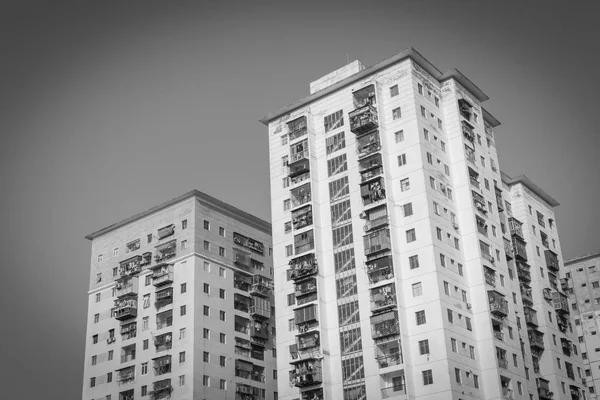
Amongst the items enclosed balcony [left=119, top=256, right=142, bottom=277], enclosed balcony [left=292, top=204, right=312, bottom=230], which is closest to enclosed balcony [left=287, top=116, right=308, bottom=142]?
enclosed balcony [left=292, top=204, right=312, bottom=230]

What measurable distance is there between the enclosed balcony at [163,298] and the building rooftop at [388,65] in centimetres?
2122

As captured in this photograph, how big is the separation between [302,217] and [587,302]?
2379 inches

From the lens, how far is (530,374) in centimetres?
7462

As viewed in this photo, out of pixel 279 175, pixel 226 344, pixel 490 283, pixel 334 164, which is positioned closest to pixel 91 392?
pixel 226 344

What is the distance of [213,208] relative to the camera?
91875 mm

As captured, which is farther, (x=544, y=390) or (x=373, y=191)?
(x=544, y=390)

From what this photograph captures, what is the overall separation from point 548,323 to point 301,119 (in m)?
33.3

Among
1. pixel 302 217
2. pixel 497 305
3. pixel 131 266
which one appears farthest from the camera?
pixel 131 266

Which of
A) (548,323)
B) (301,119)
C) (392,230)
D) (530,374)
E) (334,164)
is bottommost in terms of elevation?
(530,374)

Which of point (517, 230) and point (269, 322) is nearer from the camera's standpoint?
point (517, 230)

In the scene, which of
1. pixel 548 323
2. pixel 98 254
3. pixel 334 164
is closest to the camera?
pixel 334 164

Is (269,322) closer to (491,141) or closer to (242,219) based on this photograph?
(242,219)

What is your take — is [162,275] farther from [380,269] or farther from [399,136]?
[399,136]

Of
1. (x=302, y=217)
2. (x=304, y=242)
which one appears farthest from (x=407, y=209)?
(x=302, y=217)
